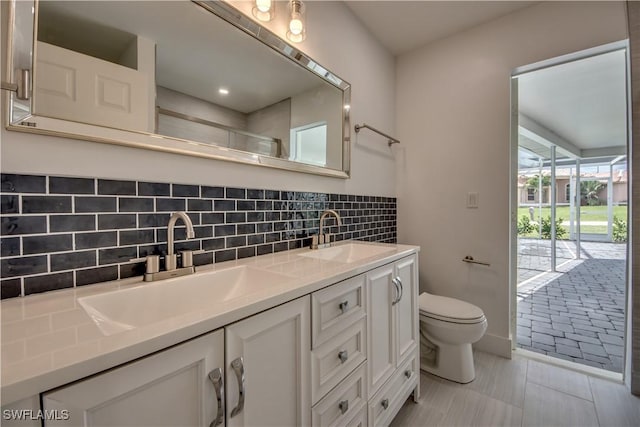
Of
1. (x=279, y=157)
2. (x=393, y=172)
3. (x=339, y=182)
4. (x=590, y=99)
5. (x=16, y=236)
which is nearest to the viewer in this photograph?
(x=16, y=236)

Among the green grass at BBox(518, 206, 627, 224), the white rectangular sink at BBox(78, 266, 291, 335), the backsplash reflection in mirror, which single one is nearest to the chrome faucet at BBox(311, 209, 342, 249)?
the backsplash reflection in mirror

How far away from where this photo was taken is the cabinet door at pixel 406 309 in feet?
4.30

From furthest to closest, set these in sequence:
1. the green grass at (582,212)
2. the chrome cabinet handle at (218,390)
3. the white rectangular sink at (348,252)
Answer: the green grass at (582,212) → the white rectangular sink at (348,252) → the chrome cabinet handle at (218,390)

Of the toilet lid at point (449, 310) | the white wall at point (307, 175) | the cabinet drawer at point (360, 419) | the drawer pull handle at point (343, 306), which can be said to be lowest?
the cabinet drawer at point (360, 419)

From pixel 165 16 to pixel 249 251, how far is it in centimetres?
99

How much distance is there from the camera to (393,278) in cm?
126

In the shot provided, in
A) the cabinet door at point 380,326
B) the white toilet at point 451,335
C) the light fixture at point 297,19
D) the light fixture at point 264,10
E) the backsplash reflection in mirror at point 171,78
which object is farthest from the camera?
the white toilet at point 451,335

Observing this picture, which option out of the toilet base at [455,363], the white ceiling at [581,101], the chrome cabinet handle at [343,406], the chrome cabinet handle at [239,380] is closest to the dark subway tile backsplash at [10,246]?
the chrome cabinet handle at [239,380]

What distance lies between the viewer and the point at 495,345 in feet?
6.44

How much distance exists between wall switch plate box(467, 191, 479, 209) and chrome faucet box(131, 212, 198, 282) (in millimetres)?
2025

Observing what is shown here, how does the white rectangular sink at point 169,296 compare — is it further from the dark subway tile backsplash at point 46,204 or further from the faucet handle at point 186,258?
the dark subway tile backsplash at point 46,204

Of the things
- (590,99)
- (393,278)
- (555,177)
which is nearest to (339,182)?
(393,278)

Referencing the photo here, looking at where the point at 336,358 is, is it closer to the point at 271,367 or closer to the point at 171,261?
the point at 271,367

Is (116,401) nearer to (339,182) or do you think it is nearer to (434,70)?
(339,182)
